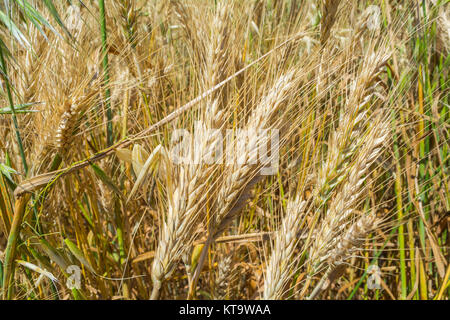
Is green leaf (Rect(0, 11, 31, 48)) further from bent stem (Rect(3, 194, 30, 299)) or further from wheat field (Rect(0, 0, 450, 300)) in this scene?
bent stem (Rect(3, 194, 30, 299))

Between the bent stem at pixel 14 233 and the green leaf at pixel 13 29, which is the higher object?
the green leaf at pixel 13 29

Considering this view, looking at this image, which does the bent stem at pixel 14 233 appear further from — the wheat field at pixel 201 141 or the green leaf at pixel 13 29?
the green leaf at pixel 13 29

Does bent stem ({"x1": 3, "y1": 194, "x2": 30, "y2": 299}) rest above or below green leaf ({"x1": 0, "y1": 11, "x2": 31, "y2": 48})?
below

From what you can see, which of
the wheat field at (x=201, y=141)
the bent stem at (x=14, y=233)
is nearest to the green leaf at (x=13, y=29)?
the wheat field at (x=201, y=141)

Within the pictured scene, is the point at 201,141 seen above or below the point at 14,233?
above

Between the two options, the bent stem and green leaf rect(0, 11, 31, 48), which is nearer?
green leaf rect(0, 11, 31, 48)

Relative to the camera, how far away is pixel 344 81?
30.3 inches

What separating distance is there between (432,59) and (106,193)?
3.23ft

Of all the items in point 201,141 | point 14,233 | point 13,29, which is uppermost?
point 13,29

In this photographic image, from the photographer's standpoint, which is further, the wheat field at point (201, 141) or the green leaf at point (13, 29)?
the wheat field at point (201, 141)

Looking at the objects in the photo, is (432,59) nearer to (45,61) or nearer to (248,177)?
(248,177)

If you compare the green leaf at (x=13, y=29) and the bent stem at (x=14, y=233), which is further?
the bent stem at (x=14, y=233)

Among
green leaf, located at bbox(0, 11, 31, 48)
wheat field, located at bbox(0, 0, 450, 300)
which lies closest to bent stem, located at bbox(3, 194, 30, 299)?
wheat field, located at bbox(0, 0, 450, 300)

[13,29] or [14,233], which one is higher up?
[13,29]
